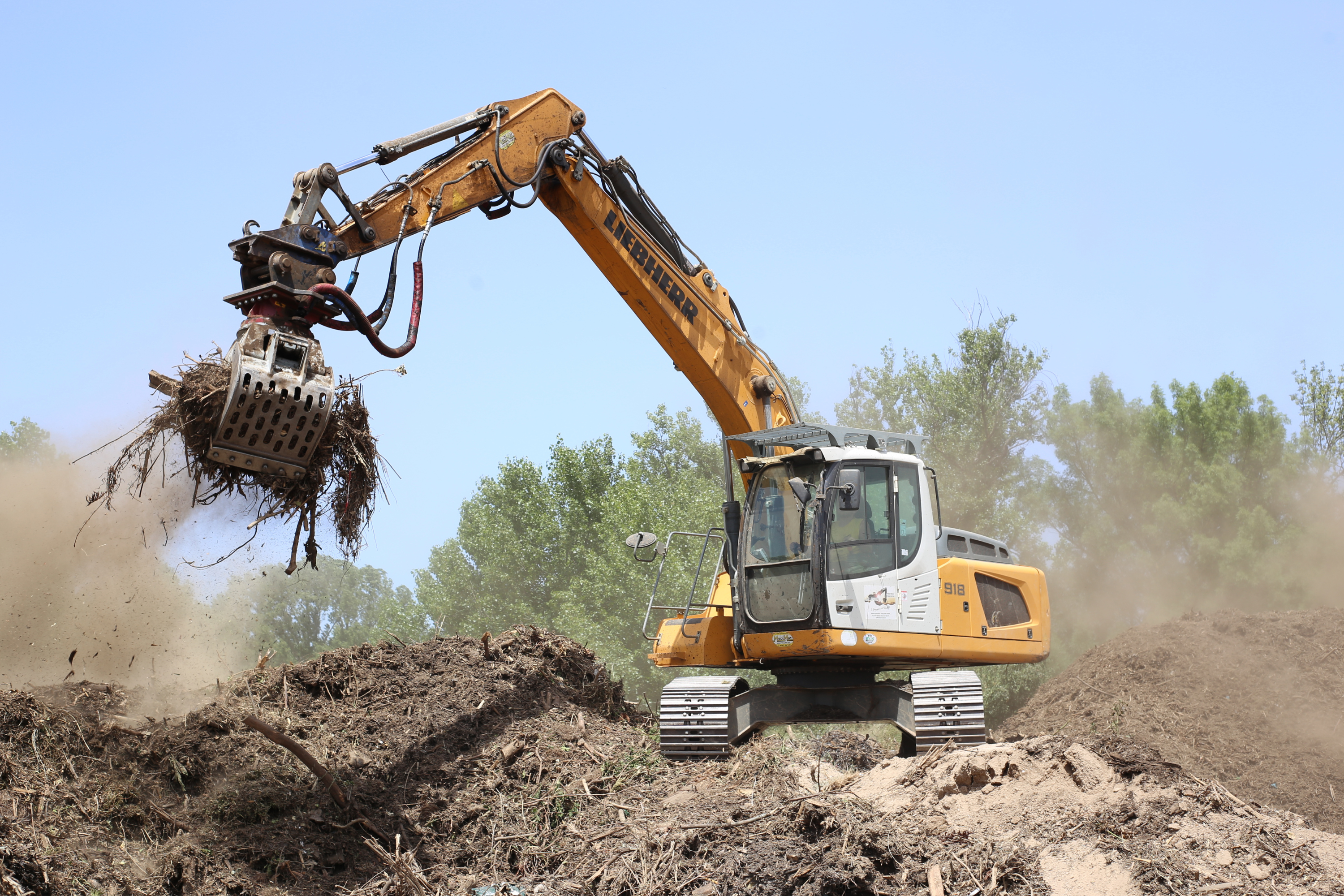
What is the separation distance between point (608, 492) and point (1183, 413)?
54.2 ft

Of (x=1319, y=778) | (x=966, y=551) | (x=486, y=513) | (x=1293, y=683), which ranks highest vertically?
(x=486, y=513)

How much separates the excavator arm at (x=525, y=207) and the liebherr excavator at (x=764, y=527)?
16 millimetres

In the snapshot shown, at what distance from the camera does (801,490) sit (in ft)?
28.2

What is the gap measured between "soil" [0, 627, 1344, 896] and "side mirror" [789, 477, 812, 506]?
2063mm

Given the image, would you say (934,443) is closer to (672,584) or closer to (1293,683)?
(672,584)

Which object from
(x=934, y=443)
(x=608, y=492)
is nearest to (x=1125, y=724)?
(x=934, y=443)

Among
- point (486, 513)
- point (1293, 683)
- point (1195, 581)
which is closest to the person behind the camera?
point (1293, 683)

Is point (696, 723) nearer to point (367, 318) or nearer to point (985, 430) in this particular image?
point (367, 318)

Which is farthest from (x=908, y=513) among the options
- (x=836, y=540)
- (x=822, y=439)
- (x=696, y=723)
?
(x=696, y=723)

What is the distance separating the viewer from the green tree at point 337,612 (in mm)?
36000

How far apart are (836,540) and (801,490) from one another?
0.58 m

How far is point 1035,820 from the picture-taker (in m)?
6.72

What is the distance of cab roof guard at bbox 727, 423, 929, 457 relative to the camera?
9070 millimetres

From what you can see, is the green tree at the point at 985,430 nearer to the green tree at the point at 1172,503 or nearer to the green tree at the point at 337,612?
the green tree at the point at 1172,503
